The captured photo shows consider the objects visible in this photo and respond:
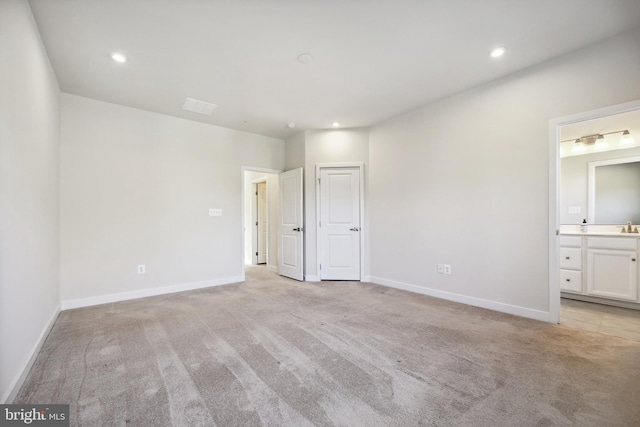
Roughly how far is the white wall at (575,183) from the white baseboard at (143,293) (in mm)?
5481

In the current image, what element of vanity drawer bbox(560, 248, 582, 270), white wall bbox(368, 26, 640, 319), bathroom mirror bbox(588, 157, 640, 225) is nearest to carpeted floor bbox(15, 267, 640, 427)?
white wall bbox(368, 26, 640, 319)

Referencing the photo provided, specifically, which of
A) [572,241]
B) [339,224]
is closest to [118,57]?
[339,224]

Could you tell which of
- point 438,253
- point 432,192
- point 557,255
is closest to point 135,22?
point 432,192

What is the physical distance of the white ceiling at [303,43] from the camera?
208 centimetres

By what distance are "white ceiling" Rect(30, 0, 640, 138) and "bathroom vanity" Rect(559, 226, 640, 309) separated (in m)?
2.40

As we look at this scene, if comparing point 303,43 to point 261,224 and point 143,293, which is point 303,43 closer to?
point 143,293

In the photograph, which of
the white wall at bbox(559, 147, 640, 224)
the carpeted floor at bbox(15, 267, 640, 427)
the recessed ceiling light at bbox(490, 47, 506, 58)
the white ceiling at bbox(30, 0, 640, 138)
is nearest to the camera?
the carpeted floor at bbox(15, 267, 640, 427)

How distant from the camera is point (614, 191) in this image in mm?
3855

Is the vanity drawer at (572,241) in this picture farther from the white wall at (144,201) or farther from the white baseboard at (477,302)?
the white wall at (144,201)

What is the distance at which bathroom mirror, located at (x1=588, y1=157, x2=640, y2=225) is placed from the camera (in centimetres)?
370

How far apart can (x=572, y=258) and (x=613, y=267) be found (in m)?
0.39

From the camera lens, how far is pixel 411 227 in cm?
409

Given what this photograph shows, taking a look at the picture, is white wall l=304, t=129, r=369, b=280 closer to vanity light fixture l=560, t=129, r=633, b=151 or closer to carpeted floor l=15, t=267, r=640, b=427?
carpeted floor l=15, t=267, r=640, b=427

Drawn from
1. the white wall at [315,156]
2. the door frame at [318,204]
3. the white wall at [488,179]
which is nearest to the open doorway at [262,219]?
the white wall at [315,156]
